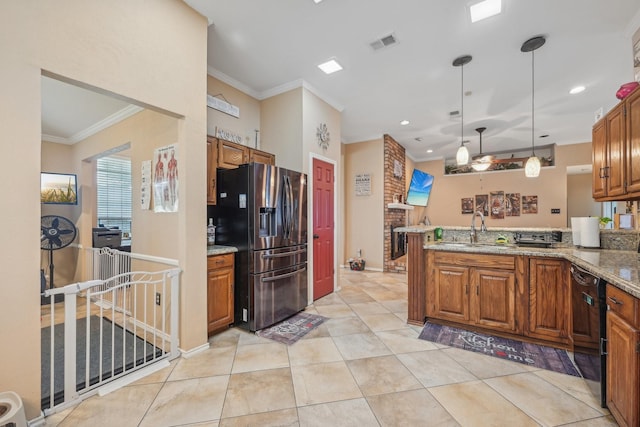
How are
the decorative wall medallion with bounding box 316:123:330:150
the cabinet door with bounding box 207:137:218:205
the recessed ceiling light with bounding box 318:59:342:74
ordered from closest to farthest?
the cabinet door with bounding box 207:137:218:205, the recessed ceiling light with bounding box 318:59:342:74, the decorative wall medallion with bounding box 316:123:330:150

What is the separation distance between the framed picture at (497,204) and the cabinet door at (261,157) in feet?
23.1

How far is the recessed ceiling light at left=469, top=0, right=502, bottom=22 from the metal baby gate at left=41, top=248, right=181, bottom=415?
144 inches

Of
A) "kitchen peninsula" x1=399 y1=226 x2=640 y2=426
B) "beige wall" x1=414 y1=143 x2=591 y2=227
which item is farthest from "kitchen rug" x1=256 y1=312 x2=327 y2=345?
"beige wall" x1=414 y1=143 x2=591 y2=227

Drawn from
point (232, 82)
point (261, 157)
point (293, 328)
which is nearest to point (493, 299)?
point (293, 328)

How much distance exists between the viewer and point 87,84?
1.80 metres

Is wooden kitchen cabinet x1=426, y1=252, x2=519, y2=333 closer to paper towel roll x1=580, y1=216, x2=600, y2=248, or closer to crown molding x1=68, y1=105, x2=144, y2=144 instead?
paper towel roll x1=580, y1=216, x2=600, y2=248

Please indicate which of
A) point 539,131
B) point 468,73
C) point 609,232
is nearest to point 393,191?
point 468,73

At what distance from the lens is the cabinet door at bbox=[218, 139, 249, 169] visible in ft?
10.3

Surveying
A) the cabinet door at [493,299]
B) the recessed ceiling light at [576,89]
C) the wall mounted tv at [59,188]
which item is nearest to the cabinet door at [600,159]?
the cabinet door at [493,299]

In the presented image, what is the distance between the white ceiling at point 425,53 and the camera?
8.07 feet

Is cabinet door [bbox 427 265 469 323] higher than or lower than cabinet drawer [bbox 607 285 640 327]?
lower

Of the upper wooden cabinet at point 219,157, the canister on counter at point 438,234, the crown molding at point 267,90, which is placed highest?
the crown molding at point 267,90

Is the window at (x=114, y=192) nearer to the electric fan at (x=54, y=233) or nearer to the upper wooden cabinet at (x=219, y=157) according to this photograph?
the electric fan at (x=54, y=233)

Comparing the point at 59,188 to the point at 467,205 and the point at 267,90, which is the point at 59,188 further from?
the point at 467,205
